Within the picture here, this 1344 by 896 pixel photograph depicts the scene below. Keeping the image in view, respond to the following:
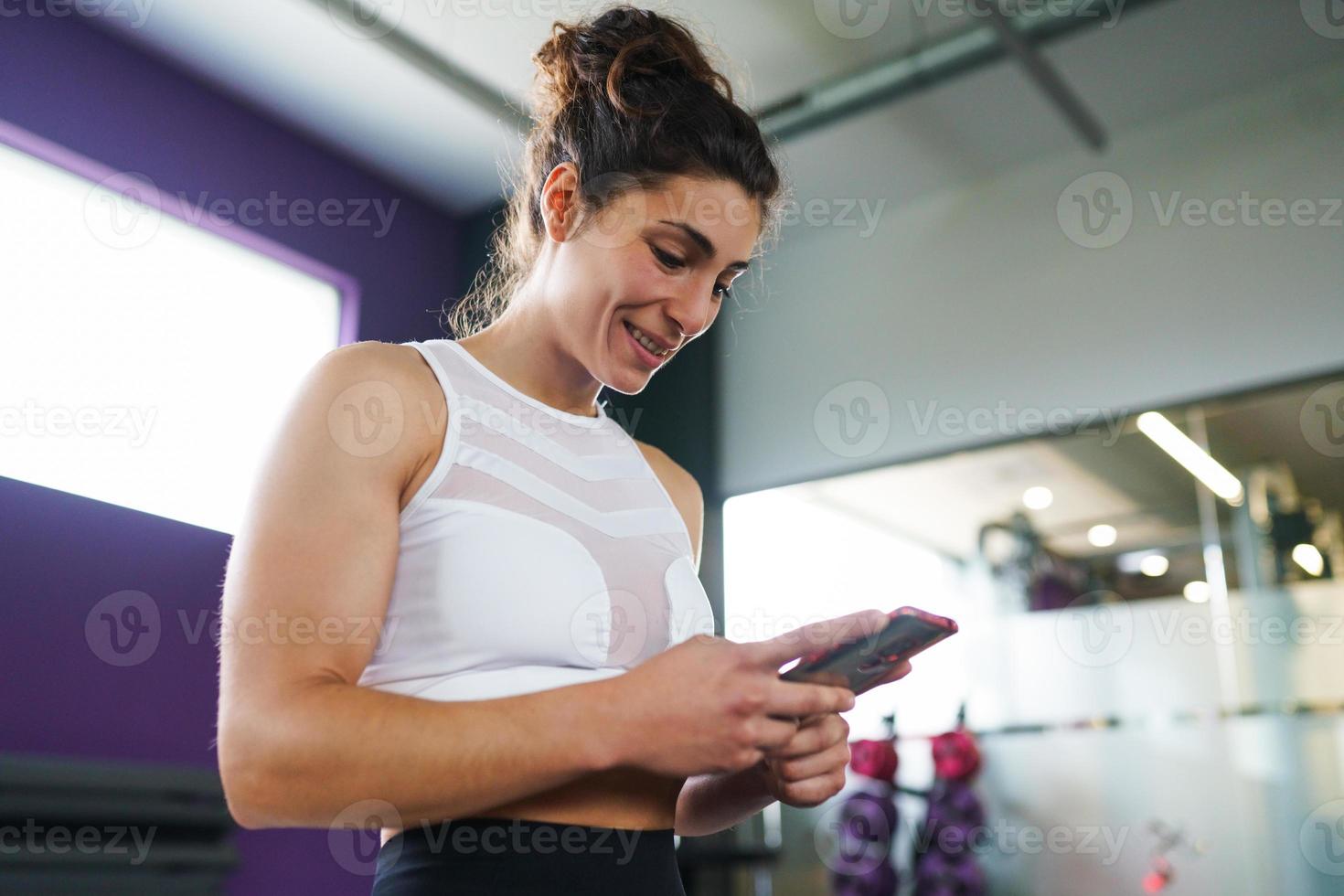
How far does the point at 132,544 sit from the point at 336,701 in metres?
2.45

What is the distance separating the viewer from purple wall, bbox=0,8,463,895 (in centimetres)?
264

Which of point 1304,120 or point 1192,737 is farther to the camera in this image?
point 1304,120

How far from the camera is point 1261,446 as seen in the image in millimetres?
3066

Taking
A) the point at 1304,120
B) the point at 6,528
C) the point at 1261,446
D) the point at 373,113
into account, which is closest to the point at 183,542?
the point at 6,528

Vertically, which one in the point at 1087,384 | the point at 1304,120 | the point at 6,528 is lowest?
the point at 6,528

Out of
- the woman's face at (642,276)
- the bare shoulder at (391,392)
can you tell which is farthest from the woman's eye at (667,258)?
the bare shoulder at (391,392)

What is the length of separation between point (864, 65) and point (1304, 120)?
125 centimetres

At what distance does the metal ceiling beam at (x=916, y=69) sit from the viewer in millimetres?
2975

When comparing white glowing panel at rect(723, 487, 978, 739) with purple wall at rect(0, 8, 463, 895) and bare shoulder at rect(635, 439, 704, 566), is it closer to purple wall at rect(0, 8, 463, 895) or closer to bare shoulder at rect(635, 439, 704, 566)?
purple wall at rect(0, 8, 463, 895)

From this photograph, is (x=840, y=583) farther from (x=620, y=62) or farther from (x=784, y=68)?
(x=620, y=62)

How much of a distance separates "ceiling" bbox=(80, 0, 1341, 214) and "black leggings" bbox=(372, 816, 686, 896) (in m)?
2.33

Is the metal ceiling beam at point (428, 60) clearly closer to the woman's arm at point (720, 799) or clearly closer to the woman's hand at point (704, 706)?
the woman's arm at point (720, 799)

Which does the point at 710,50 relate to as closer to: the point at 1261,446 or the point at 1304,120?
the point at 1261,446

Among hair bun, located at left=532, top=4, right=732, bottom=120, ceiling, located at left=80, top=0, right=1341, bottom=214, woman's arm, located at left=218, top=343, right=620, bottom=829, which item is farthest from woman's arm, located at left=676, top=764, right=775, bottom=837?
ceiling, located at left=80, top=0, right=1341, bottom=214
